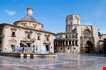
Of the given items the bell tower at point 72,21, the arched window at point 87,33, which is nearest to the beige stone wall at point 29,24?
the arched window at point 87,33

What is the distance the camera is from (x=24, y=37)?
49562 mm

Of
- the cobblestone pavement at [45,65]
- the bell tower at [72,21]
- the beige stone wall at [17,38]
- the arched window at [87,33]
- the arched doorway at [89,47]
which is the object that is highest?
the bell tower at [72,21]

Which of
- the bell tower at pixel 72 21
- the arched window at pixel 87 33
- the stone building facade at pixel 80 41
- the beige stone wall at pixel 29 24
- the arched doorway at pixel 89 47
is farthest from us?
the bell tower at pixel 72 21

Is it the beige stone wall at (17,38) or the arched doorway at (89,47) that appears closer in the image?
the beige stone wall at (17,38)

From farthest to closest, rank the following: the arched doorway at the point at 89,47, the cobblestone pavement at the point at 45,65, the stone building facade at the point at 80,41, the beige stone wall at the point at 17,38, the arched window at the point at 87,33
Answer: the arched window at the point at 87,33, the arched doorway at the point at 89,47, the stone building facade at the point at 80,41, the beige stone wall at the point at 17,38, the cobblestone pavement at the point at 45,65

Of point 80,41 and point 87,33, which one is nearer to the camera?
point 80,41

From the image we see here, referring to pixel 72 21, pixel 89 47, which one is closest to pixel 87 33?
pixel 89 47

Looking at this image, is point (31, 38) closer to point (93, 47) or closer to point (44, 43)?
point (44, 43)

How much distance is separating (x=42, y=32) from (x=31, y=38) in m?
4.88

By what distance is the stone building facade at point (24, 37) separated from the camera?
44.9 m

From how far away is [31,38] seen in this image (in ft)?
169

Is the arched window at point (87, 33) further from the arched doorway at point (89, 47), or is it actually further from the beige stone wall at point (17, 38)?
the beige stone wall at point (17, 38)

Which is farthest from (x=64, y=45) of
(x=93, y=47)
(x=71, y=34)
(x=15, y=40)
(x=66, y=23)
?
(x=15, y=40)

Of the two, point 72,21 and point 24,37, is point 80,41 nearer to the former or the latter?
point 72,21
